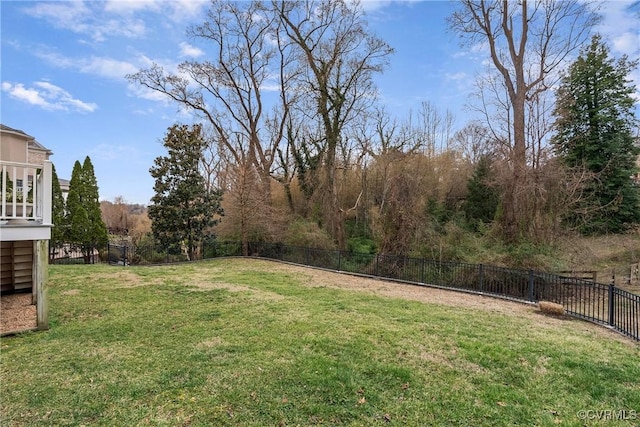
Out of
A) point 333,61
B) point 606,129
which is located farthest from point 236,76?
point 606,129

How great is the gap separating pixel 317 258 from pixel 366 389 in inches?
374

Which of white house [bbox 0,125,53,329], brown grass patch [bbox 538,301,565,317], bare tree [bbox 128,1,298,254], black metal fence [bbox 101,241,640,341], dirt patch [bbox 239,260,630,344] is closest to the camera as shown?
white house [bbox 0,125,53,329]

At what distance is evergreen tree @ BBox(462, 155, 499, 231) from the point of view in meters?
14.8

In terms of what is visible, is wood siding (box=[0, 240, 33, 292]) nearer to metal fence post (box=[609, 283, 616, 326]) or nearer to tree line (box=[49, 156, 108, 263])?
tree line (box=[49, 156, 108, 263])

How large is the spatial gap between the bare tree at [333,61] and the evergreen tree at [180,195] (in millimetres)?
5612

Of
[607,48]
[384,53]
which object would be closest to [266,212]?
[384,53]

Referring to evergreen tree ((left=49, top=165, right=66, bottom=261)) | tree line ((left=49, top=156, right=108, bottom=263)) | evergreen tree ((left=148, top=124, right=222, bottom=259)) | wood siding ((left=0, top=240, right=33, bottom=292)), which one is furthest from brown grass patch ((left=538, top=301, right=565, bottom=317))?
evergreen tree ((left=49, top=165, right=66, bottom=261))

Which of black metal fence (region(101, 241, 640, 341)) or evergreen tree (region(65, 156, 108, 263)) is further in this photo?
evergreen tree (region(65, 156, 108, 263))

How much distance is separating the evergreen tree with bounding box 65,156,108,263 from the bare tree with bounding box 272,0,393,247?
10363 millimetres

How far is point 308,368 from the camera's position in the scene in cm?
375

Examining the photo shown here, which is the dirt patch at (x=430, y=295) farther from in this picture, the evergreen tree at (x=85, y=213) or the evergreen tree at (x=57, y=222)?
the evergreen tree at (x=57, y=222)

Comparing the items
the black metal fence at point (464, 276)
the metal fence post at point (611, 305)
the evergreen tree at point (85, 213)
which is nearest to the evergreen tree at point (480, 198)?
the black metal fence at point (464, 276)

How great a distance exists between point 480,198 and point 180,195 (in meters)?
13.6

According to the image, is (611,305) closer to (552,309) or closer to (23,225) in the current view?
(552,309)
